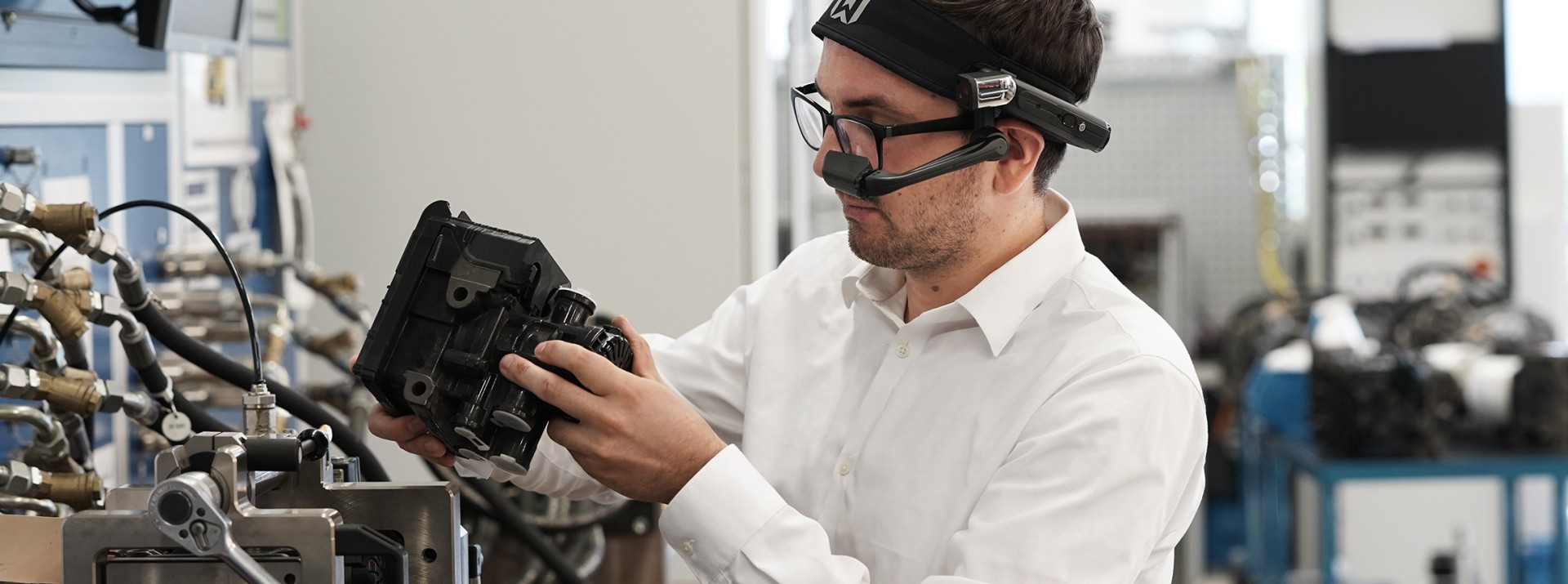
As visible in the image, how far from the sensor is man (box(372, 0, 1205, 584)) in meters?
1.16

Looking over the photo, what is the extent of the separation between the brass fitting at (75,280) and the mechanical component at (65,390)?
73 millimetres

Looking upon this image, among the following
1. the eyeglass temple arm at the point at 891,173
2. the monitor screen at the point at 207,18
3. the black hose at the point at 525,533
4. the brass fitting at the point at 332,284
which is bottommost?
the black hose at the point at 525,533

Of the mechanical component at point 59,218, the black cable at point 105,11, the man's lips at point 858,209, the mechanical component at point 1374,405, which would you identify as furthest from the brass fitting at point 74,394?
the mechanical component at point 1374,405

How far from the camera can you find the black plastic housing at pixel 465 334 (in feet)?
3.45

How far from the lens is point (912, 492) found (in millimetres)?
1310

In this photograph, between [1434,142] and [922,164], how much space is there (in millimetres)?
4057

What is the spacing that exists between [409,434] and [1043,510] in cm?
51

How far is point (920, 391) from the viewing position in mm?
1357

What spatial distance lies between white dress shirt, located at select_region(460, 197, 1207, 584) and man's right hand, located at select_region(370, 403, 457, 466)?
0.15 ft

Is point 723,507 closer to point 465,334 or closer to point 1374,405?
point 465,334

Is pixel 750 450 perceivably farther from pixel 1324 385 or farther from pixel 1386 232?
pixel 1386 232

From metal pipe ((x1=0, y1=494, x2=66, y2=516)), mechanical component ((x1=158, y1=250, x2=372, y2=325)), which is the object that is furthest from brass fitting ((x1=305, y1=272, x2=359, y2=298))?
metal pipe ((x1=0, y1=494, x2=66, y2=516))

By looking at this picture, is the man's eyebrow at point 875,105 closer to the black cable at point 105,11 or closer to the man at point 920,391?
the man at point 920,391

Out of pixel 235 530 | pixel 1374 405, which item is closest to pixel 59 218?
pixel 235 530
